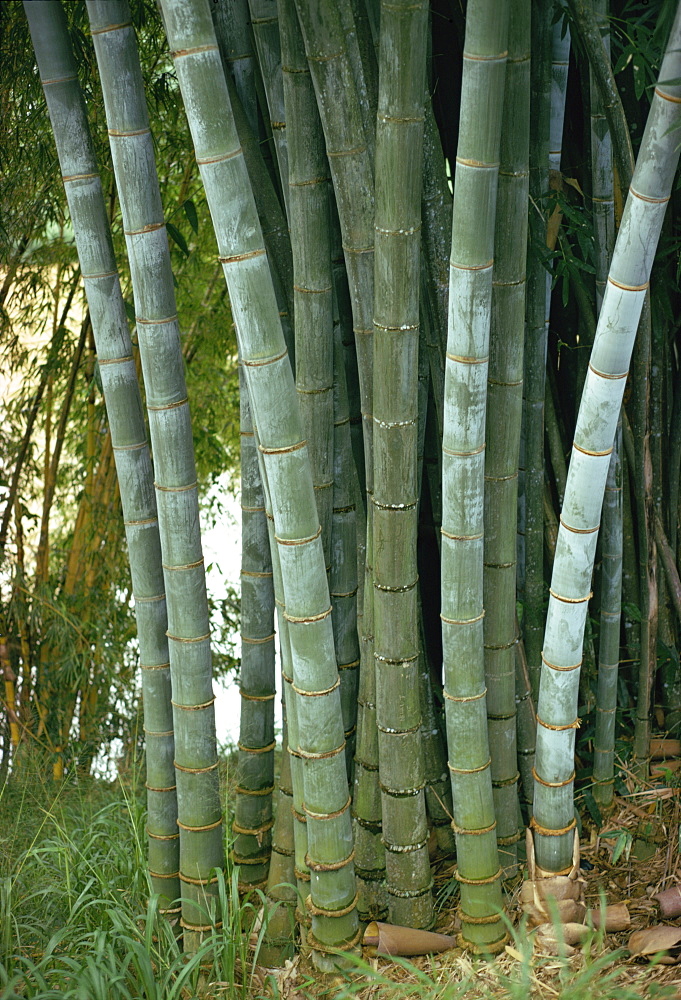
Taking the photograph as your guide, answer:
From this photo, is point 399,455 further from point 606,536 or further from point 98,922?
point 98,922

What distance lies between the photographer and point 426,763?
202 cm

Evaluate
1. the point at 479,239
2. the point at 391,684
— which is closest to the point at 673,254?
the point at 479,239

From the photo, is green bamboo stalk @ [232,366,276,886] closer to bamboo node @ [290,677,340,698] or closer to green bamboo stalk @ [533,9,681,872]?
bamboo node @ [290,677,340,698]

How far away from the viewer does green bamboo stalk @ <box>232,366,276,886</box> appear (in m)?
1.92

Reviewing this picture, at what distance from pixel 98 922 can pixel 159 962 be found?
1.00 feet

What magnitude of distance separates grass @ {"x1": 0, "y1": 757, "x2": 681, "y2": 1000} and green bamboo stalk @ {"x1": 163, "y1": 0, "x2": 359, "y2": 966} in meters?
0.14

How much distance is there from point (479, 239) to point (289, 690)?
3.07ft

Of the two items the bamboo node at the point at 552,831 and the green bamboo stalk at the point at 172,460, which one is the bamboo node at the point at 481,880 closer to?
the bamboo node at the point at 552,831

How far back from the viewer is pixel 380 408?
161 centimetres

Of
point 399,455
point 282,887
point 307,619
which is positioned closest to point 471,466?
point 399,455

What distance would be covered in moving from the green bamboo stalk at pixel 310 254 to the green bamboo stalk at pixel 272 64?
0.09 m

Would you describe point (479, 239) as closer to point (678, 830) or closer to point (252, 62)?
point (252, 62)

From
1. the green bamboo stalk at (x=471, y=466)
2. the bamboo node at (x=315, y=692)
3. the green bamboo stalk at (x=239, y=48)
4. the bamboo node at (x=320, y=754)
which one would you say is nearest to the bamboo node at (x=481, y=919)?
the green bamboo stalk at (x=471, y=466)

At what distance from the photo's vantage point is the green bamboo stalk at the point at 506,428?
158 cm
